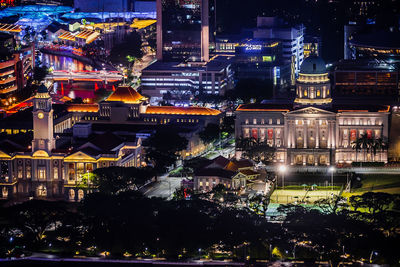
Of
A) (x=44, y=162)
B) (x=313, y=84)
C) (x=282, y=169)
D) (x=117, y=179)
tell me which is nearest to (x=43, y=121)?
(x=44, y=162)

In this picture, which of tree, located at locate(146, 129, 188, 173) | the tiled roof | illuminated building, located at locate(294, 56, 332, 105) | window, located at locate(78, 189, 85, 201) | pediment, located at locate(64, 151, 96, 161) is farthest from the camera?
illuminated building, located at locate(294, 56, 332, 105)

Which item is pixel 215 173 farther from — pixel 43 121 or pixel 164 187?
pixel 43 121

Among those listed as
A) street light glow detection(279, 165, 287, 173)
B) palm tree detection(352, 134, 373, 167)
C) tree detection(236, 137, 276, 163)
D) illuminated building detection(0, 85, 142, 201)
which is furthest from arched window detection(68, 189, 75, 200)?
palm tree detection(352, 134, 373, 167)

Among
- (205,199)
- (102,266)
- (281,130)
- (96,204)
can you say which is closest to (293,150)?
(281,130)

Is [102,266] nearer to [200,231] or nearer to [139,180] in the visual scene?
[200,231]

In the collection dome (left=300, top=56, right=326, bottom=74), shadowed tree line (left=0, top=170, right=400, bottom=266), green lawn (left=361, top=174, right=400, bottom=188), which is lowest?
green lawn (left=361, top=174, right=400, bottom=188)

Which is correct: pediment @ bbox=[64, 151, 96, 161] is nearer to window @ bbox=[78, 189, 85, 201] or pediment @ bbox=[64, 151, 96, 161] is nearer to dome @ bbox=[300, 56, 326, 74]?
window @ bbox=[78, 189, 85, 201]

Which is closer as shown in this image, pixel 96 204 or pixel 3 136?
pixel 96 204
